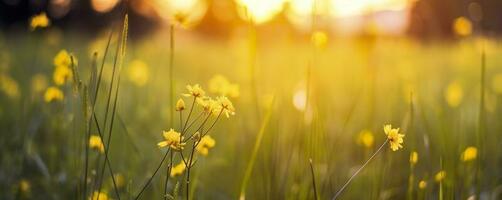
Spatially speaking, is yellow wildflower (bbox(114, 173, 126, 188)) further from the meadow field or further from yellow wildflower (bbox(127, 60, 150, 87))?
yellow wildflower (bbox(127, 60, 150, 87))

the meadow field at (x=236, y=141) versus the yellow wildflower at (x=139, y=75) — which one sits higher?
the yellow wildflower at (x=139, y=75)

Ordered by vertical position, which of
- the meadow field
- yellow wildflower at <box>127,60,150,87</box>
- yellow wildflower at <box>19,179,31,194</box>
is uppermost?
yellow wildflower at <box>127,60,150,87</box>

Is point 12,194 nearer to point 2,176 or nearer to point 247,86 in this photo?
point 2,176

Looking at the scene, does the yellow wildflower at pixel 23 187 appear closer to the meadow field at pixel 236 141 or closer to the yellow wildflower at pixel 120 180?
the meadow field at pixel 236 141

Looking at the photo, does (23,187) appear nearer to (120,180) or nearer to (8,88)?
(120,180)

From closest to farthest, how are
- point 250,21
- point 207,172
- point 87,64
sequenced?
point 250,21, point 207,172, point 87,64

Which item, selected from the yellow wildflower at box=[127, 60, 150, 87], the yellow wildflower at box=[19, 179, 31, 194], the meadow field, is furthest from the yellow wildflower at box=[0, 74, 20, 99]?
the yellow wildflower at box=[19, 179, 31, 194]

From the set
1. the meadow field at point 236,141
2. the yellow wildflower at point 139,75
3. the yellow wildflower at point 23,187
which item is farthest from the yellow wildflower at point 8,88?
the yellow wildflower at point 23,187

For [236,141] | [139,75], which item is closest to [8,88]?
[139,75]

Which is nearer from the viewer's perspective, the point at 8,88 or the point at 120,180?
the point at 120,180

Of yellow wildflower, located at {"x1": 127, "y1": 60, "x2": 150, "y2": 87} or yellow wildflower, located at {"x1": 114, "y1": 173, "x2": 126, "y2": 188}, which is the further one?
yellow wildflower, located at {"x1": 127, "y1": 60, "x2": 150, "y2": 87}

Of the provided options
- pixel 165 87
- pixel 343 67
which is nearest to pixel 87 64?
pixel 165 87
